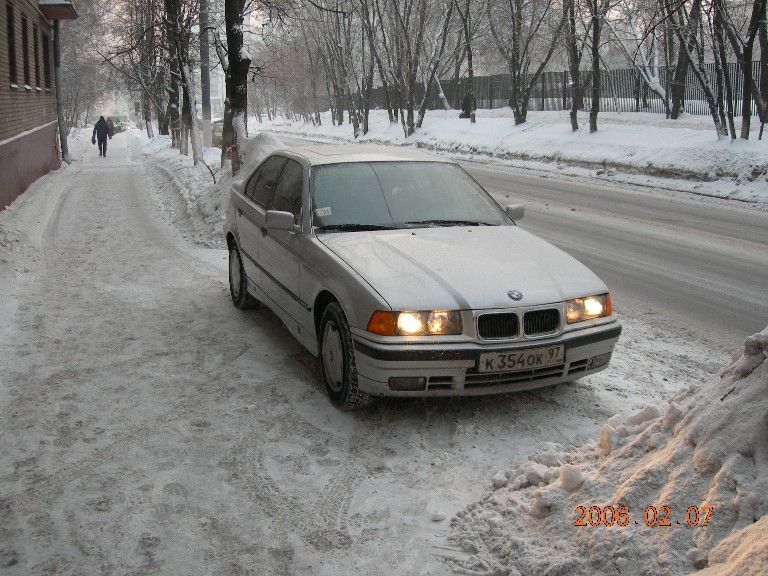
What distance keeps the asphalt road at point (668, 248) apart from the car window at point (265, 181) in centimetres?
330

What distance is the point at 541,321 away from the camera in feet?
14.4

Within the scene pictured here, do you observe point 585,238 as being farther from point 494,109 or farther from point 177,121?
point 494,109

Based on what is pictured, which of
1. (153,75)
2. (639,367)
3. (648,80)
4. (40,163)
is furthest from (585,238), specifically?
(153,75)

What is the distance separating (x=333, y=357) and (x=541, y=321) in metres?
1.25

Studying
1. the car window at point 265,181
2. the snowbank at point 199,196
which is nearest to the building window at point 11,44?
the snowbank at point 199,196

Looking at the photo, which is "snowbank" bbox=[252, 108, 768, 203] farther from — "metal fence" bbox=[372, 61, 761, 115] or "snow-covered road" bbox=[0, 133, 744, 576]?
"snow-covered road" bbox=[0, 133, 744, 576]

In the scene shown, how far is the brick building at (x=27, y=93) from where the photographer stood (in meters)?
15.8

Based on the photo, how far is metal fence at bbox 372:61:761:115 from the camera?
94.2 ft

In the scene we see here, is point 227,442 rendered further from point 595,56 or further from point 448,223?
point 595,56

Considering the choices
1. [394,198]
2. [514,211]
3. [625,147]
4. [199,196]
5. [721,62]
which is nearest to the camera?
[394,198]

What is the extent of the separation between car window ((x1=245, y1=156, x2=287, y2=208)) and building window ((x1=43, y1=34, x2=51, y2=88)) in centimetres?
2204

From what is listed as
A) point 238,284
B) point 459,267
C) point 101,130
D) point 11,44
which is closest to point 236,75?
point 11,44
